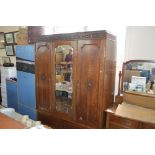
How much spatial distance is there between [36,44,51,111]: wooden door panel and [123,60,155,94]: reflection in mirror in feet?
4.09

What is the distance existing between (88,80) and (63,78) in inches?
20.3

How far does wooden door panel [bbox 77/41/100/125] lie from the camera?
1.99 meters

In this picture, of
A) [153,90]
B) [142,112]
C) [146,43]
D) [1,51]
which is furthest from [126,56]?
[1,51]

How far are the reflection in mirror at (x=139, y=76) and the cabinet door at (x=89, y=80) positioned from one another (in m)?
0.50

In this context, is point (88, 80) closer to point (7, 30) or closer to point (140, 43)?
point (140, 43)

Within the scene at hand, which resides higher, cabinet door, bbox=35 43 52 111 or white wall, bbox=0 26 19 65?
white wall, bbox=0 26 19 65

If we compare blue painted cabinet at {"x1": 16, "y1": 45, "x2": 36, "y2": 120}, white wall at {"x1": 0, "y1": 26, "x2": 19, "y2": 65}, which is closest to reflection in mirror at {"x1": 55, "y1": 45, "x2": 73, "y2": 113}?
blue painted cabinet at {"x1": 16, "y1": 45, "x2": 36, "y2": 120}

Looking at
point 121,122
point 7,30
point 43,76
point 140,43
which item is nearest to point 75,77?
point 43,76

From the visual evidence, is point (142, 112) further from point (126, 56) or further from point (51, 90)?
point (51, 90)

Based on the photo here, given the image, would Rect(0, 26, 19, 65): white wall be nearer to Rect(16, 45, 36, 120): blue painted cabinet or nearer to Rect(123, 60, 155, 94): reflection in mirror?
Rect(16, 45, 36, 120): blue painted cabinet

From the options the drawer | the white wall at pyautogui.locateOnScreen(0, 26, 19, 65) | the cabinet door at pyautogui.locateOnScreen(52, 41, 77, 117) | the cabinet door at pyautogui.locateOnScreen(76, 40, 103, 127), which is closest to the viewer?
the drawer

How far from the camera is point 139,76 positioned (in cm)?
209

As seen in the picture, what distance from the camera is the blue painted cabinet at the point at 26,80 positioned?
2896 millimetres

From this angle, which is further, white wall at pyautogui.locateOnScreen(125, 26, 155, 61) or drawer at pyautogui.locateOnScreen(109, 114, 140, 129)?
white wall at pyautogui.locateOnScreen(125, 26, 155, 61)
